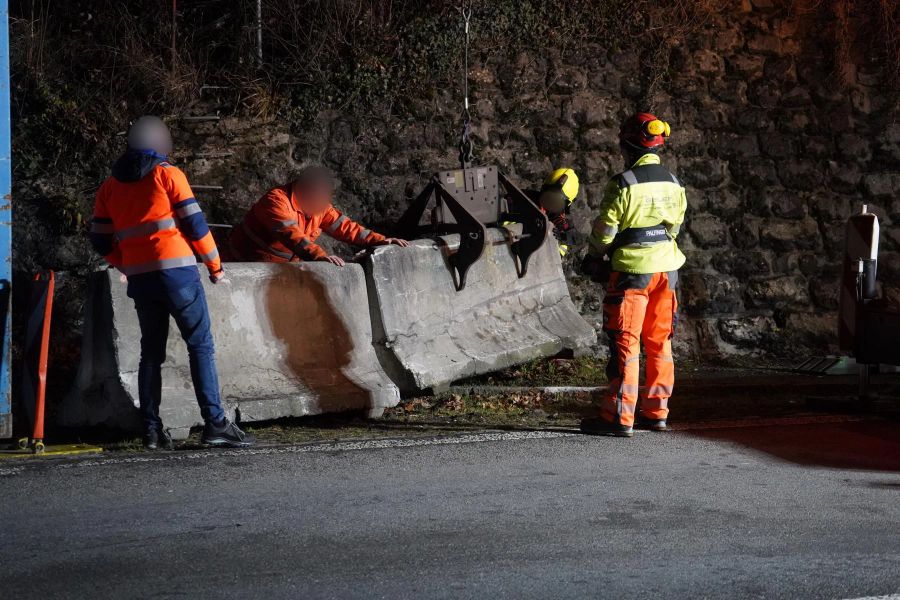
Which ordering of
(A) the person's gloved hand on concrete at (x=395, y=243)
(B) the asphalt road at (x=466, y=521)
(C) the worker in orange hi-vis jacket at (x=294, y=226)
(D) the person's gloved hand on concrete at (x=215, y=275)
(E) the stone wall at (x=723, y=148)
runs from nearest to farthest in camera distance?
(B) the asphalt road at (x=466, y=521) → (D) the person's gloved hand on concrete at (x=215, y=275) → (A) the person's gloved hand on concrete at (x=395, y=243) → (C) the worker in orange hi-vis jacket at (x=294, y=226) → (E) the stone wall at (x=723, y=148)

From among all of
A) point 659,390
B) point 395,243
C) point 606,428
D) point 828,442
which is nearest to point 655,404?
point 659,390

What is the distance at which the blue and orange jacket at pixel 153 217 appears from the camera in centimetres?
623

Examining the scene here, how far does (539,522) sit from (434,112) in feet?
22.5

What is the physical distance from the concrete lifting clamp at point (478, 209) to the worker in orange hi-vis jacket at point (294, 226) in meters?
0.82

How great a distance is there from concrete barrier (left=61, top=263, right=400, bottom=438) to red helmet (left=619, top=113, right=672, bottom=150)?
2161 mm

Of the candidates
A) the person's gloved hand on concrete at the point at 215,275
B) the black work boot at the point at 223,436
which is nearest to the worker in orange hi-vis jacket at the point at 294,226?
the person's gloved hand on concrete at the point at 215,275

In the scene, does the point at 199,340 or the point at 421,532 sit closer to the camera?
the point at 421,532

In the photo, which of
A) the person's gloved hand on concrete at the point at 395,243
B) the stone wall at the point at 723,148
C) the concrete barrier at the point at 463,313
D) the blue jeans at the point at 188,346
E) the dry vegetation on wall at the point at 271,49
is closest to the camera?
the blue jeans at the point at 188,346

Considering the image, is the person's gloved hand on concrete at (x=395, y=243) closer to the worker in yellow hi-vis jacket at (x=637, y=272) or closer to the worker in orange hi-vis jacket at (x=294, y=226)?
the worker in orange hi-vis jacket at (x=294, y=226)

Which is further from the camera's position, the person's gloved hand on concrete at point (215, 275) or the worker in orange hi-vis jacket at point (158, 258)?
the person's gloved hand on concrete at point (215, 275)

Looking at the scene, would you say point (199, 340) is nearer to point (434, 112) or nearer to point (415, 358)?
point (415, 358)

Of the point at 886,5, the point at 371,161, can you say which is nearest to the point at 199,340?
the point at 371,161

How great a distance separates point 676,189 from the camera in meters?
7.20

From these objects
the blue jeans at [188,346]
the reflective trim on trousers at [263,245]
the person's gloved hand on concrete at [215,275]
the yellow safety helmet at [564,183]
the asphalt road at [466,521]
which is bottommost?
the asphalt road at [466,521]
